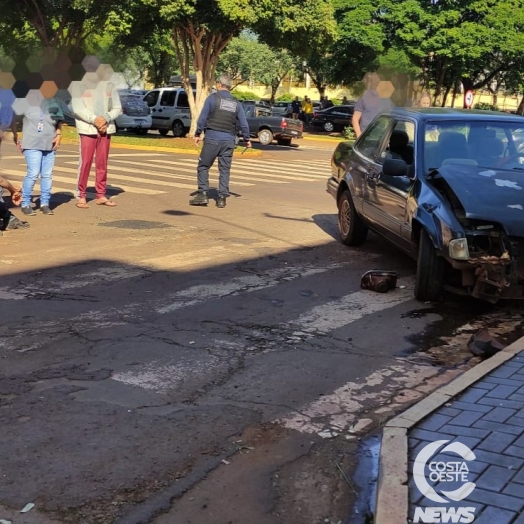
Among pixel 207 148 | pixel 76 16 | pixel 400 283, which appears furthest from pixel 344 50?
pixel 400 283

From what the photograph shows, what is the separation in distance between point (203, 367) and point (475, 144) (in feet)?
12.9

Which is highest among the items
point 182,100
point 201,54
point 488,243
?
point 201,54

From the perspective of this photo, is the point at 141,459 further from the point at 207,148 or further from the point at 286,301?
the point at 207,148

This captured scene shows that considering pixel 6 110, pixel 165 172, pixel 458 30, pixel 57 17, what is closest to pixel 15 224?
pixel 6 110

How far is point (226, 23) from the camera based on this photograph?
969 inches

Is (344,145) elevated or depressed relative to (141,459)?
elevated

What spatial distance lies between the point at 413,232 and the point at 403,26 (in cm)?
3369

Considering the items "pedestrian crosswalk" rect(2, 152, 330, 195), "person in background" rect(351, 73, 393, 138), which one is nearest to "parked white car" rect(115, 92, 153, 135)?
"pedestrian crosswalk" rect(2, 152, 330, 195)

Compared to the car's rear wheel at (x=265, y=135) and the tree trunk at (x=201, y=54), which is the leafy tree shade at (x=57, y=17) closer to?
the tree trunk at (x=201, y=54)

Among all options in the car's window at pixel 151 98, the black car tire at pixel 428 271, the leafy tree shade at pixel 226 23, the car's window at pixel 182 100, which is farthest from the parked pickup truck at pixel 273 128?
the black car tire at pixel 428 271

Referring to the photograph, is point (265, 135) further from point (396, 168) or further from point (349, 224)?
point (396, 168)

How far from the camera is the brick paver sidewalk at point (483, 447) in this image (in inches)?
128

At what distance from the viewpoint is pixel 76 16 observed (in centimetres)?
3228

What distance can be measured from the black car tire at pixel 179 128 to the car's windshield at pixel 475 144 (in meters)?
26.4
